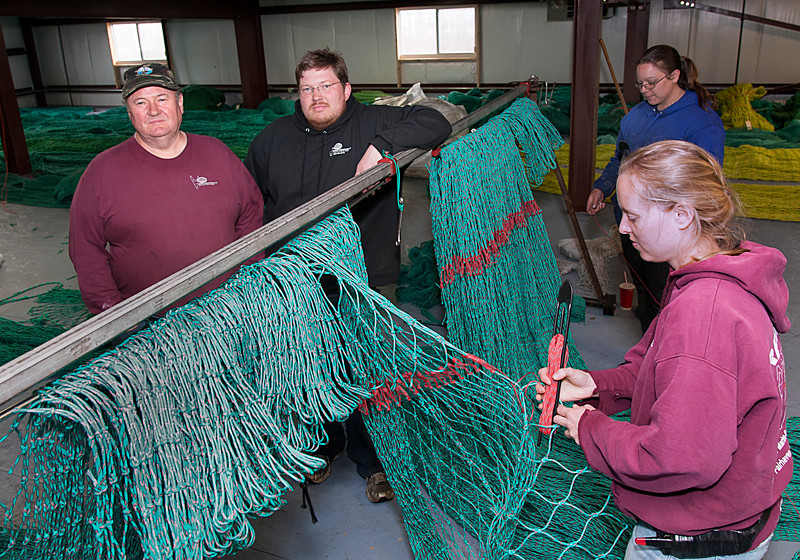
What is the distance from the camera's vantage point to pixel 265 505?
3.57ft

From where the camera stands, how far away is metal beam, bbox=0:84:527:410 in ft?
2.85

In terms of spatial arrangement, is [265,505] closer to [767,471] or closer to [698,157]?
[767,471]

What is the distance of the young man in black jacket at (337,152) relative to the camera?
2.19m

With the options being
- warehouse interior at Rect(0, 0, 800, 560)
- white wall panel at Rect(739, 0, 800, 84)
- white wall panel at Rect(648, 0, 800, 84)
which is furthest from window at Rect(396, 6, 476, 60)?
white wall panel at Rect(739, 0, 800, 84)

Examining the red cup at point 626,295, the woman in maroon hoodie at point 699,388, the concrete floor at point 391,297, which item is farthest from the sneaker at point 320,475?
the red cup at point 626,295

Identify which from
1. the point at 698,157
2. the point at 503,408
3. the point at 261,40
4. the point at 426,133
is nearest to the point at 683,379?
the point at 698,157

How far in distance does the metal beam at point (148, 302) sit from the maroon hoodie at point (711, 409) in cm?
75

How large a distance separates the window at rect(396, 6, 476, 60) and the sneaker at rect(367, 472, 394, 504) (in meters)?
9.17

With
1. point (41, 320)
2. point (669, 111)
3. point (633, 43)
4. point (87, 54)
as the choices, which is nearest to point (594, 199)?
point (669, 111)

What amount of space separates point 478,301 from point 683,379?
4.50 feet

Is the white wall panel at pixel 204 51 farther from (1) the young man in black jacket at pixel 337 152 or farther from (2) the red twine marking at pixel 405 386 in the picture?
(2) the red twine marking at pixel 405 386

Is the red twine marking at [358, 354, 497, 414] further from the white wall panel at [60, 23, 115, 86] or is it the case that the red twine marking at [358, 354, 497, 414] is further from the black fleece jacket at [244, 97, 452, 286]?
the white wall panel at [60, 23, 115, 86]

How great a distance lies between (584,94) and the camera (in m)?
5.02

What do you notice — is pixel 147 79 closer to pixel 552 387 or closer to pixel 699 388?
pixel 552 387
